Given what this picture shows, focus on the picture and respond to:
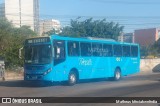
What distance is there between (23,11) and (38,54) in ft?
237

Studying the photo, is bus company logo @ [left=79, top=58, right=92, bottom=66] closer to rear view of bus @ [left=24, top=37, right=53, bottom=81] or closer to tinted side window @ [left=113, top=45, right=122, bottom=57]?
rear view of bus @ [left=24, top=37, right=53, bottom=81]

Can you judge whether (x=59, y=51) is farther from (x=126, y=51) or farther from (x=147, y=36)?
(x=147, y=36)

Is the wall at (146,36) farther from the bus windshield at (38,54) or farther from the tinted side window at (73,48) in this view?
the bus windshield at (38,54)

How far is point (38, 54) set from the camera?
19609 millimetres

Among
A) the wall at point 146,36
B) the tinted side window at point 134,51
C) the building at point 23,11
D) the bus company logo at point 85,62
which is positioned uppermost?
the building at point 23,11

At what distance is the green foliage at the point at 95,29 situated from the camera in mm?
54969

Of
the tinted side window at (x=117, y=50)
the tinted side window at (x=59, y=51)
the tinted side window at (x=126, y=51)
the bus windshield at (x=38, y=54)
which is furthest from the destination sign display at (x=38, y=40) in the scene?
the tinted side window at (x=126, y=51)

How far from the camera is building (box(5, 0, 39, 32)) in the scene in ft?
290

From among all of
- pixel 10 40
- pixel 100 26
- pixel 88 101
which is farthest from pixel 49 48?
pixel 100 26

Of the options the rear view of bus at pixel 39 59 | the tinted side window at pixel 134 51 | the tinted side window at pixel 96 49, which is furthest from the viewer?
the tinted side window at pixel 134 51

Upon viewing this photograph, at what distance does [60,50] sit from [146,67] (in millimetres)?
28852

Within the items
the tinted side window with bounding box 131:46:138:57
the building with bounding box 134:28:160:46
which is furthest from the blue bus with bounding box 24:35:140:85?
the building with bounding box 134:28:160:46

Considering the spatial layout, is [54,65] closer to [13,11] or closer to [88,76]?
[88,76]

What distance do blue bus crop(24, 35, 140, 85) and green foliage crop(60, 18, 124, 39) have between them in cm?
2893
